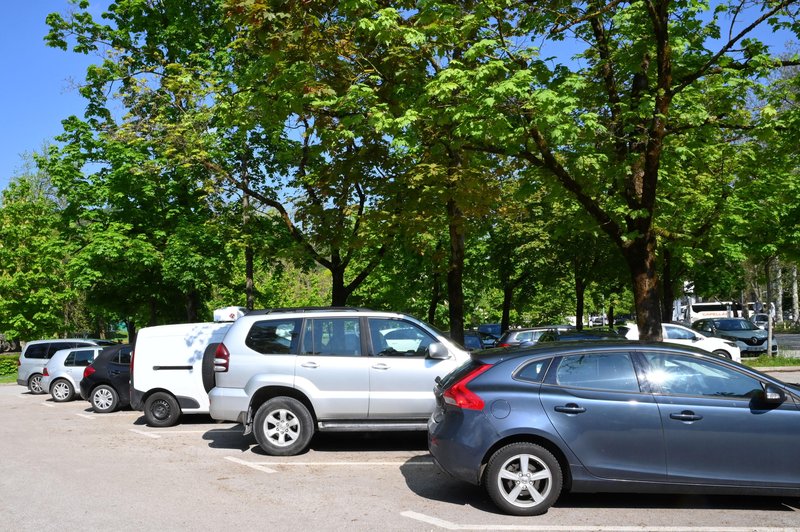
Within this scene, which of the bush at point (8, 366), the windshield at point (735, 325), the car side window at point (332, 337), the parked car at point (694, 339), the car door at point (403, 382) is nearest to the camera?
the car door at point (403, 382)

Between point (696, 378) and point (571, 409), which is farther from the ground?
point (696, 378)

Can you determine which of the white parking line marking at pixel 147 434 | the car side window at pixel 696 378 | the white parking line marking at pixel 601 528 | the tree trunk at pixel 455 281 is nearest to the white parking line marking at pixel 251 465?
the white parking line marking at pixel 147 434

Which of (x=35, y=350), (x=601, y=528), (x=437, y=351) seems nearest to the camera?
(x=601, y=528)

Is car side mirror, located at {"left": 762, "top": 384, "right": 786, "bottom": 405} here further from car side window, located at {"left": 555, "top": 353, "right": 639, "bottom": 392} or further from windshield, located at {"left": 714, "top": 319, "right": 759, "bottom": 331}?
windshield, located at {"left": 714, "top": 319, "right": 759, "bottom": 331}

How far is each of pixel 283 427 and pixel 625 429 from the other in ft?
15.6

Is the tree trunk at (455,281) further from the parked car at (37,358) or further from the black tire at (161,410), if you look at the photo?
the parked car at (37,358)

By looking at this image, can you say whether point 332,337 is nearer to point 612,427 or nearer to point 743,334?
point 612,427

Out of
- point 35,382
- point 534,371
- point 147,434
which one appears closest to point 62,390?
point 35,382

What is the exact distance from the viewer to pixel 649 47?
10922mm

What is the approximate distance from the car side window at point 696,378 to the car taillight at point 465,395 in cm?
156

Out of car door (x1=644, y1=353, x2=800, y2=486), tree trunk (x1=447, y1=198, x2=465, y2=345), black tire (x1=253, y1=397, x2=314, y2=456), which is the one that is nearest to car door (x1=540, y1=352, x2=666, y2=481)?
car door (x1=644, y1=353, x2=800, y2=486)

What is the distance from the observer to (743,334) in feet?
92.2

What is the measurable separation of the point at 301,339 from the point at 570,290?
2987 centimetres

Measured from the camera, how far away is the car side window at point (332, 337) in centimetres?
929
